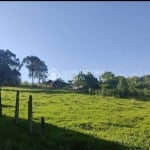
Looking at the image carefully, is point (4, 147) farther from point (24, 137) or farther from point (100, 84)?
point (100, 84)

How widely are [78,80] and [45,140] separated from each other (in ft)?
289

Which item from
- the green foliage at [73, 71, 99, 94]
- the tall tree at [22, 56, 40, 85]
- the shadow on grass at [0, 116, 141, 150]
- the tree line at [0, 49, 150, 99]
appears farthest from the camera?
the tall tree at [22, 56, 40, 85]

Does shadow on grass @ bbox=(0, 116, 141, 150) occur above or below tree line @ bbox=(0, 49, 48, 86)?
below

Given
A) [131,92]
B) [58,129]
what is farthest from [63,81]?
[58,129]

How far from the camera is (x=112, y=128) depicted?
1088 inches

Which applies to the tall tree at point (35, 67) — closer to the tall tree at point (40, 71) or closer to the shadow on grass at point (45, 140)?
the tall tree at point (40, 71)

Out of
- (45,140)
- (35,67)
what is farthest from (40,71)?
(45,140)

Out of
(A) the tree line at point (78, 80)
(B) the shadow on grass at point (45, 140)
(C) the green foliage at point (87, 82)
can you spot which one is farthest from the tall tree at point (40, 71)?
(B) the shadow on grass at point (45, 140)

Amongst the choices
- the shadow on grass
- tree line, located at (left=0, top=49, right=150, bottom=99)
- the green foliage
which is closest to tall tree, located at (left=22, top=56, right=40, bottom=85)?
tree line, located at (left=0, top=49, right=150, bottom=99)

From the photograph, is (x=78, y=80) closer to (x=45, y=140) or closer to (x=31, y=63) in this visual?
(x=31, y=63)

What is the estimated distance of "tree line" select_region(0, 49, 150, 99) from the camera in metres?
94.6

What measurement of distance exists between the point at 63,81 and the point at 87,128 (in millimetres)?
95992

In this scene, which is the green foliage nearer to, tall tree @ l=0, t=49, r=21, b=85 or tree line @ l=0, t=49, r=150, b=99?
tree line @ l=0, t=49, r=150, b=99

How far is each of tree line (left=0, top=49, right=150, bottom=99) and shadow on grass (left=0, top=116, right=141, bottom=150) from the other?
64583mm
